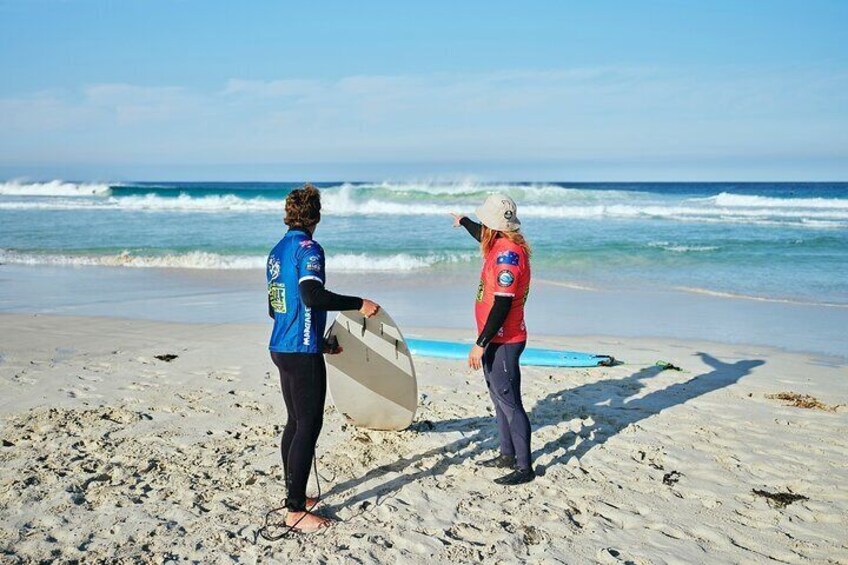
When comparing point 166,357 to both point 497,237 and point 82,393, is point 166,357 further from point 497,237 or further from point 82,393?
point 497,237

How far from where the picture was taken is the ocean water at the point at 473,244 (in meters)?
14.5

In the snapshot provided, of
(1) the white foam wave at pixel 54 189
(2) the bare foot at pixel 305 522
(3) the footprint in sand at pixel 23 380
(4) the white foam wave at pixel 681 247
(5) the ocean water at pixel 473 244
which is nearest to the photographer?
(2) the bare foot at pixel 305 522

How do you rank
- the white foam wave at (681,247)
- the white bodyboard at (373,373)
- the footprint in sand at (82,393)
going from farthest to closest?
the white foam wave at (681,247), the footprint in sand at (82,393), the white bodyboard at (373,373)

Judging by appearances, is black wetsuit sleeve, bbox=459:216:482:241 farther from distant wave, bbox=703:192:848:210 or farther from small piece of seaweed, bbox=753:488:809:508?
distant wave, bbox=703:192:848:210

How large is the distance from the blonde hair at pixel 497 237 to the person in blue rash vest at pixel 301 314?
2.96ft

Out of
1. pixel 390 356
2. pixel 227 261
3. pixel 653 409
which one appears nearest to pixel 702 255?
pixel 227 261

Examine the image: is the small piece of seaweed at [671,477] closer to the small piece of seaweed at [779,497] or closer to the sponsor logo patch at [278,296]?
the small piece of seaweed at [779,497]

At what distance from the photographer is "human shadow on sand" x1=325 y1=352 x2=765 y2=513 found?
4531 millimetres

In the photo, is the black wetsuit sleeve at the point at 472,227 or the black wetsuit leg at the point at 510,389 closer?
the black wetsuit leg at the point at 510,389

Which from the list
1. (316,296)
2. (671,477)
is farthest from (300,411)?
(671,477)

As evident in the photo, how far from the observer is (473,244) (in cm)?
2008

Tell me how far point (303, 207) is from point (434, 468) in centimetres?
197

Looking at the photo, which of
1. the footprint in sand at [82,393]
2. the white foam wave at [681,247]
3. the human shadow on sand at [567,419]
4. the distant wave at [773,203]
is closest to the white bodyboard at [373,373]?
the human shadow on sand at [567,419]

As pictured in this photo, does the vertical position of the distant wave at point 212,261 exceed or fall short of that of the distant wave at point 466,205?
it falls short
